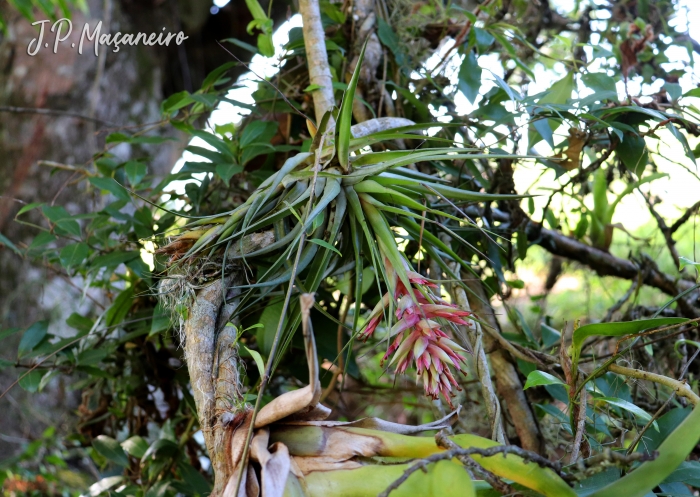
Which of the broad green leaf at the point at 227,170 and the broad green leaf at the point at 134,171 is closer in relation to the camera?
the broad green leaf at the point at 227,170

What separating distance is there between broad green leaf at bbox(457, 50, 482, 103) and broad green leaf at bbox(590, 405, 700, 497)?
475mm

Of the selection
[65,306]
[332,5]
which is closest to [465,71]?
[332,5]

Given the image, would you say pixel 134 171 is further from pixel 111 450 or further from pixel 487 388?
pixel 487 388

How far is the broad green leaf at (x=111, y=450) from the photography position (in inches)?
32.0

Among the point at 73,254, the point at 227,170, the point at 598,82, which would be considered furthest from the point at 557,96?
the point at 73,254

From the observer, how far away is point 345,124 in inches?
19.4

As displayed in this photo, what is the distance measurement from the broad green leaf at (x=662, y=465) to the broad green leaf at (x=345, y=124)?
33 centimetres

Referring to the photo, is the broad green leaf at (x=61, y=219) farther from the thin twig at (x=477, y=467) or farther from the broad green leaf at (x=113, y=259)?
the thin twig at (x=477, y=467)

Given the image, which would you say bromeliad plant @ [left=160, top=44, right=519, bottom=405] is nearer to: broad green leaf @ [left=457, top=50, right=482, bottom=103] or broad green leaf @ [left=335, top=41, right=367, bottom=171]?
broad green leaf @ [left=335, top=41, right=367, bottom=171]

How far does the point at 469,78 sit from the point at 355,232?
337mm

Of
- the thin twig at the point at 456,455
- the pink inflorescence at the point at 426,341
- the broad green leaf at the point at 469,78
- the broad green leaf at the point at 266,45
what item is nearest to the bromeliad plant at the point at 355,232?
the pink inflorescence at the point at 426,341

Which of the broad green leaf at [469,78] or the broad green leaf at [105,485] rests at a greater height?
the broad green leaf at [469,78]

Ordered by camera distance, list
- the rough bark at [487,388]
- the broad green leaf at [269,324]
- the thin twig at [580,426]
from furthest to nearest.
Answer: the broad green leaf at [269,324], the rough bark at [487,388], the thin twig at [580,426]

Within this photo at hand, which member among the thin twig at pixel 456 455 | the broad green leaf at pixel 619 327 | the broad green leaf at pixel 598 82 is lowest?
the thin twig at pixel 456 455
